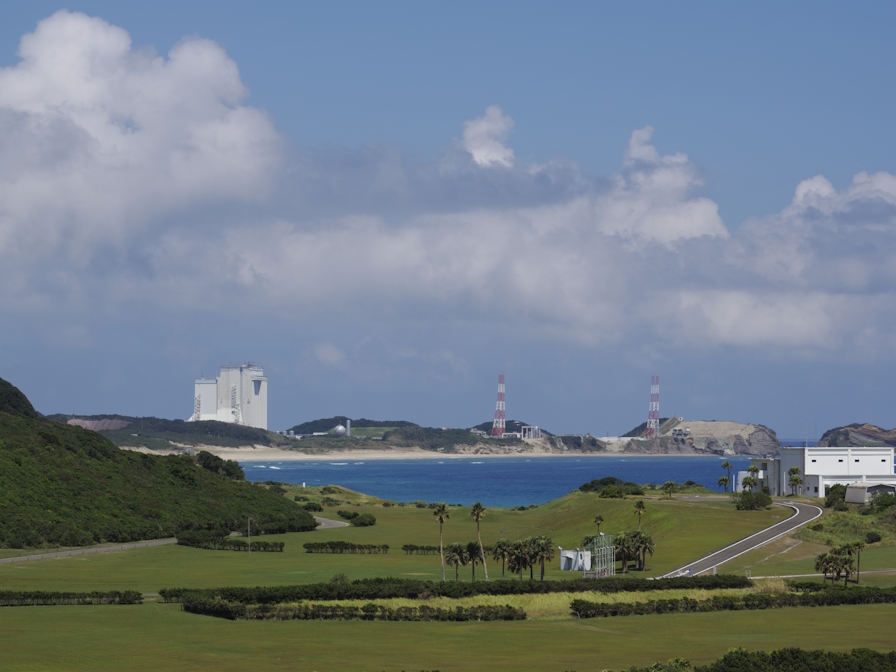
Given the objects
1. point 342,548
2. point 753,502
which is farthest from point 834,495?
point 342,548

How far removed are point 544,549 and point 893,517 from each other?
41.8 m

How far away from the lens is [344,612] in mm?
61719

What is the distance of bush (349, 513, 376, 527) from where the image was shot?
134m

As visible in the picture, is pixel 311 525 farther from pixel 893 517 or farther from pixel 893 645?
pixel 893 645

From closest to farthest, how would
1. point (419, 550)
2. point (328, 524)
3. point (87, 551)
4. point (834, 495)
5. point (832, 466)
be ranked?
point (87, 551), point (419, 550), point (834, 495), point (832, 466), point (328, 524)

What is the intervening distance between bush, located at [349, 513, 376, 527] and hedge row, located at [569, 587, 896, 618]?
73039 mm

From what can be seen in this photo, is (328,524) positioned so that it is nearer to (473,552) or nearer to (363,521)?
(363,521)

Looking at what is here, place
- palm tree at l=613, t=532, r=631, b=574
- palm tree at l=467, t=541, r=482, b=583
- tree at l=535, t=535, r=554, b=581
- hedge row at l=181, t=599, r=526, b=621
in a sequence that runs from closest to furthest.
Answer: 1. hedge row at l=181, t=599, r=526, b=621
2. tree at l=535, t=535, r=554, b=581
3. palm tree at l=467, t=541, r=482, b=583
4. palm tree at l=613, t=532, r=631, b=574

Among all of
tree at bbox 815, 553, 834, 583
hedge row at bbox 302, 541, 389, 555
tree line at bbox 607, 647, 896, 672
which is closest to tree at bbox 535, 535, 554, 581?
tree at bbox 815, 553, 834, 583

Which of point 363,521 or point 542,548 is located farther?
point 363,521

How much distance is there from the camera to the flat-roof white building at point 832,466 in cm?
13100

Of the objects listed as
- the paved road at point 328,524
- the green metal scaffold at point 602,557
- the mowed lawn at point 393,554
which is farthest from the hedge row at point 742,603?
the paved road at point 328,524

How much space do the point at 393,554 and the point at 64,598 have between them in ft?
136

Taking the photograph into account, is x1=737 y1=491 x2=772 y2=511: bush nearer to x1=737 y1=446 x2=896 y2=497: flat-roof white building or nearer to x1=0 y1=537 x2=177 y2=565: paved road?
x1=737 y1=446 x2=896 y2=497: flat-roof white building
